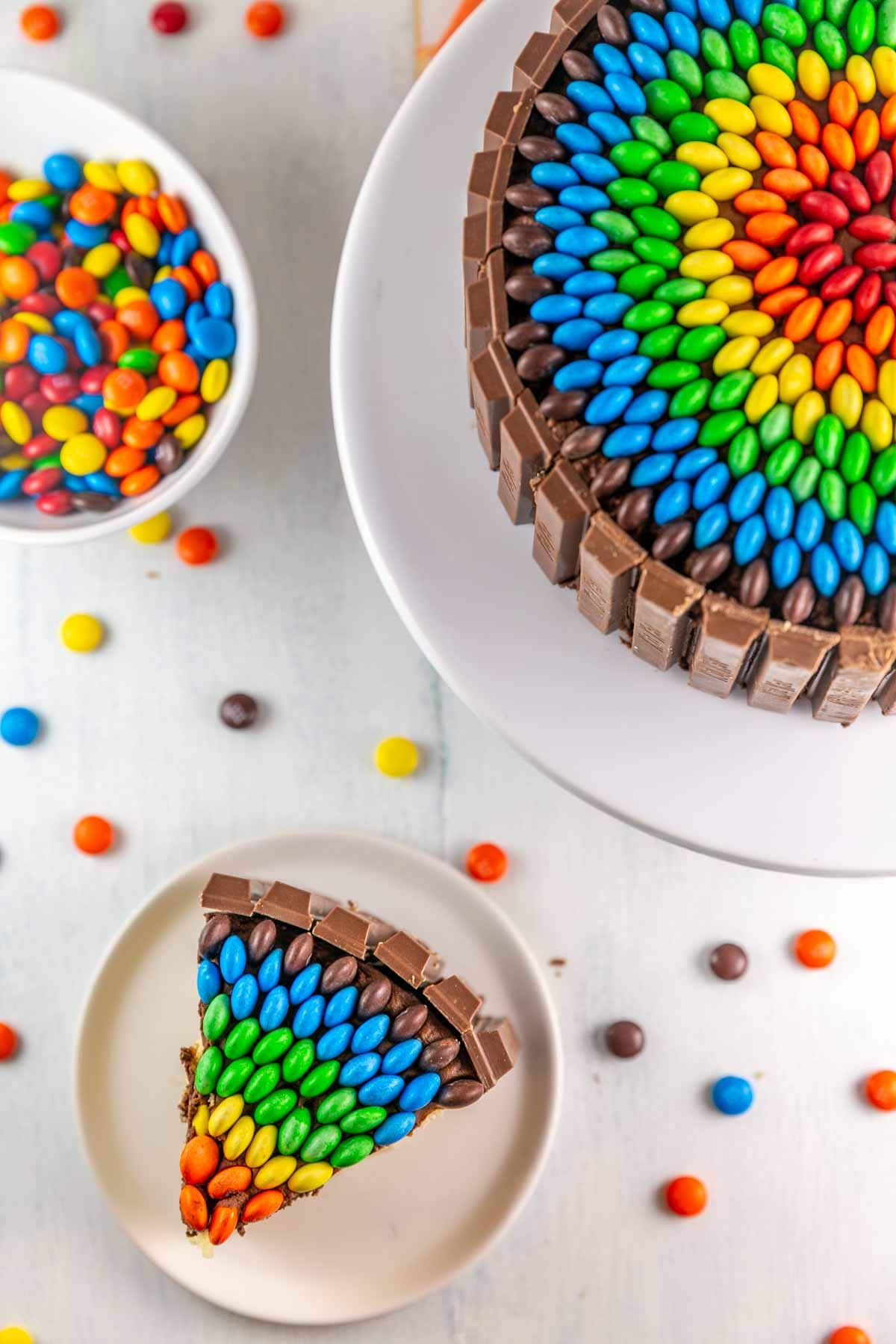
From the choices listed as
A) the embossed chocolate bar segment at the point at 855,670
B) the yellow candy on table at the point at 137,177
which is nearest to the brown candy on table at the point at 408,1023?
the embossed chocolate bar segment at the point at 855,670

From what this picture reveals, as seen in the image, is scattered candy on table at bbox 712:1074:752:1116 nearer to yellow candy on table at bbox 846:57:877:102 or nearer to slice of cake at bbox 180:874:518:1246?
slice of cake at bbox 180:874:518:1246

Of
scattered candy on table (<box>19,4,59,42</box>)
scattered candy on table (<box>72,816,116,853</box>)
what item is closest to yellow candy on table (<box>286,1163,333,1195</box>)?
scattered candy on table (<box>72,816,116,853</box>)

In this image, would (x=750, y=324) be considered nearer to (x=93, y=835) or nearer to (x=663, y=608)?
(x=663, y=608)

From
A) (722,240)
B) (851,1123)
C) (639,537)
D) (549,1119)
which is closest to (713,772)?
(639,537)

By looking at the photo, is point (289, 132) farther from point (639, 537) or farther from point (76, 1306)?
point (76, 1306)

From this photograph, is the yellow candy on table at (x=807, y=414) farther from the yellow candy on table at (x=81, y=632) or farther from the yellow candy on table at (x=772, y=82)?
the yellow candy on table at (x=81, y=632)

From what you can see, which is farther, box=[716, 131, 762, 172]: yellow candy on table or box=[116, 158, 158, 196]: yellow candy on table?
box=[116, 158, 158, 196]: yellow candy on table

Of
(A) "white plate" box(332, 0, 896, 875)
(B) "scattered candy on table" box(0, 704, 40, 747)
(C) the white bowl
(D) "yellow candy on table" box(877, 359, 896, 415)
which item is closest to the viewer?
(D) "yellow candy on table" box(877, 359, 896, 415)

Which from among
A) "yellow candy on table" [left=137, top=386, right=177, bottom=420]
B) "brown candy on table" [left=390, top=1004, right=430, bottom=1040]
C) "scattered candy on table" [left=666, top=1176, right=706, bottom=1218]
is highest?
"yellow candy on table" [left=137, top=386, right=177, bottom=420]
